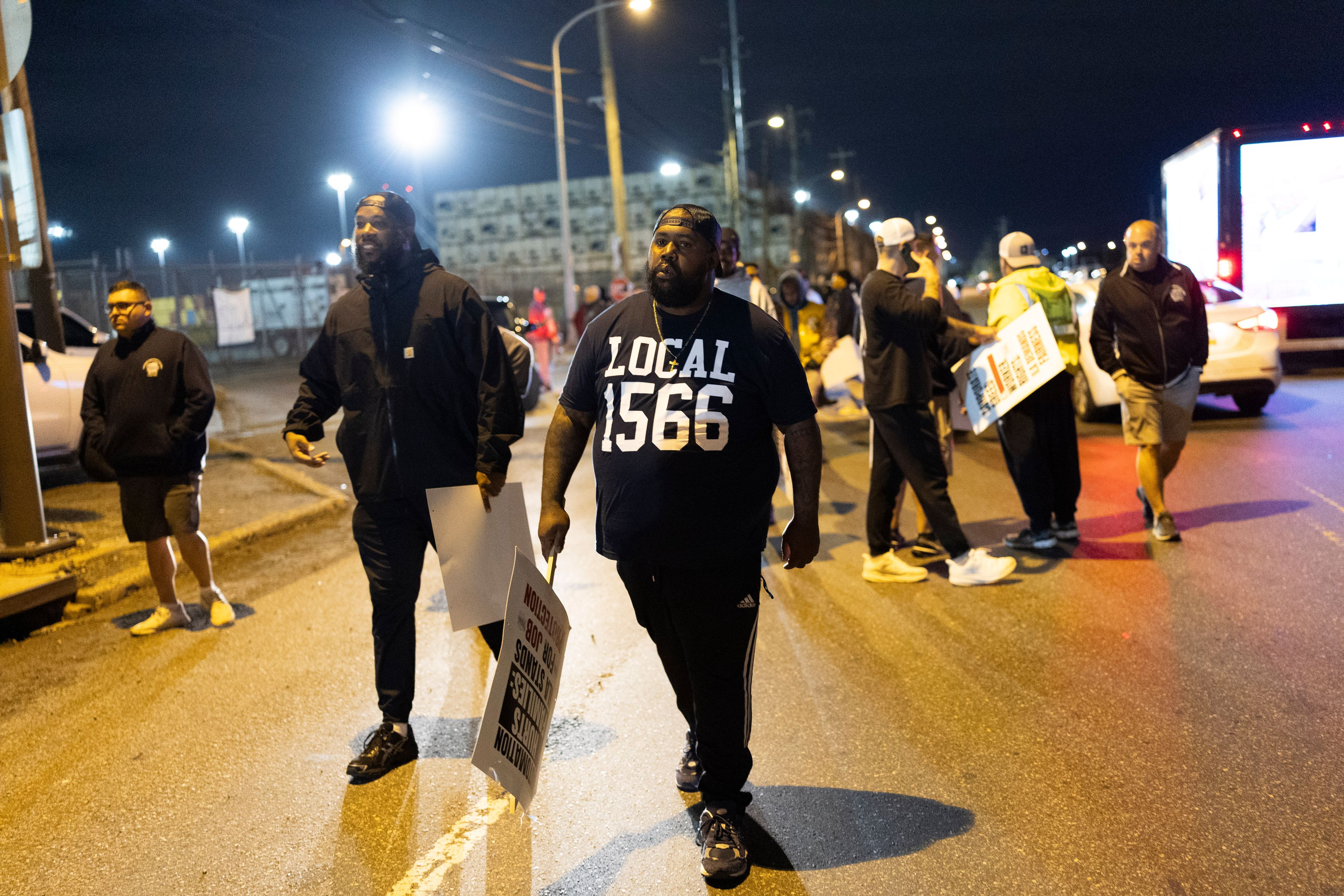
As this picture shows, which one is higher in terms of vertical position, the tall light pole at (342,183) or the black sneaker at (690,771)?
the tall light pole at (342,183)

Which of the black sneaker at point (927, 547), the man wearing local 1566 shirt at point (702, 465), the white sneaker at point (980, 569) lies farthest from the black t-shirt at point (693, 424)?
the black sneaker at point (927, 547)

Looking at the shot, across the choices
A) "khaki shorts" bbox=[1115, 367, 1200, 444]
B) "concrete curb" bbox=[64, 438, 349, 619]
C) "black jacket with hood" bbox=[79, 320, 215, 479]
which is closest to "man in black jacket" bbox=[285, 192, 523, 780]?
"black jacket with hood" bbox=[79, 320, 215, 479]

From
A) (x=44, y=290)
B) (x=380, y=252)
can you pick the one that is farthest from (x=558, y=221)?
(x=380, y=252)

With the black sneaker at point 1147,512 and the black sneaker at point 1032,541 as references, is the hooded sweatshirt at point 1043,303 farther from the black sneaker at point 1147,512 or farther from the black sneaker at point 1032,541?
the black sneaker at point 1147,512

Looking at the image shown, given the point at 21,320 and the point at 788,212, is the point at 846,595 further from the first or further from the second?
the point at 788,212

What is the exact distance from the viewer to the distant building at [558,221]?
80.7 m

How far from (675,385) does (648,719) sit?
1.94 m

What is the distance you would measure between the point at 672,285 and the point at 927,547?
177 inches

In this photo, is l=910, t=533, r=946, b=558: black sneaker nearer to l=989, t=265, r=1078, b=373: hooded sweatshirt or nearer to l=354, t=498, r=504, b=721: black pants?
l=989, t=265, r=1078, b=373: hooded sweatshirt

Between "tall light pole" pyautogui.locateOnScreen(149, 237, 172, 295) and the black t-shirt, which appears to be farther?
"tall light pole" pyautogui.locateOnScreen(149, 237, 172, 295)

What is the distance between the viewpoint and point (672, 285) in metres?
3.13

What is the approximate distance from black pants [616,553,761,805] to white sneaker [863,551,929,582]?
324 cm

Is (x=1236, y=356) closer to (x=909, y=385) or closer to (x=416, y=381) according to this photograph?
(x=909, y=385)

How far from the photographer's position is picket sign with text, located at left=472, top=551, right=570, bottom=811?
109 inches
